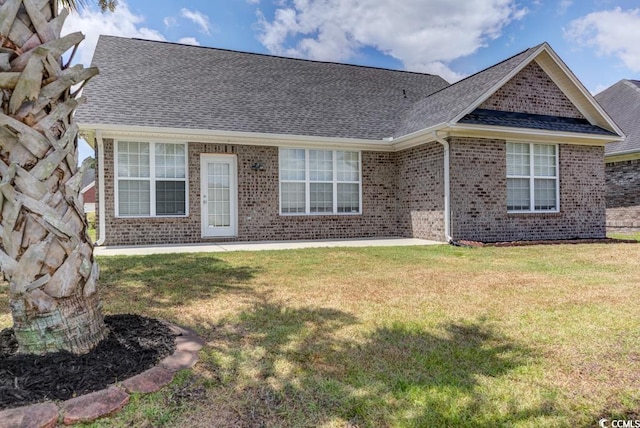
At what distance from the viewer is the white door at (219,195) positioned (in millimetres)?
11242

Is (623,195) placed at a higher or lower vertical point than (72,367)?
Result: higher

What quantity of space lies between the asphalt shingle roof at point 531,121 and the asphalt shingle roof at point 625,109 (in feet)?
13.4

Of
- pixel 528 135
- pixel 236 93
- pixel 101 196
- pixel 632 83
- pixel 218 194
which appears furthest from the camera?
pixel 632 83

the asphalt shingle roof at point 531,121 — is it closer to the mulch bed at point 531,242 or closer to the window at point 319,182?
the mulch bed at point 531,242

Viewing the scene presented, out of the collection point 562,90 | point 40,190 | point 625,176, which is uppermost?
point 562,90

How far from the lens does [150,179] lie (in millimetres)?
10617

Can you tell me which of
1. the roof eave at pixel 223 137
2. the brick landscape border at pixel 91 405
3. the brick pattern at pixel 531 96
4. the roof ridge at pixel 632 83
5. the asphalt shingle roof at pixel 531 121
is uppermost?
the roof ridge at pixel 632 83

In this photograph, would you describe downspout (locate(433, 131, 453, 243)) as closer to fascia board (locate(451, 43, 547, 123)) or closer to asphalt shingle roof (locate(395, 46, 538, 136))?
asphalt shingle roof (locate(395, 46, 538, 136))

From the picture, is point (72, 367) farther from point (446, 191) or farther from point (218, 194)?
point (446, 191)

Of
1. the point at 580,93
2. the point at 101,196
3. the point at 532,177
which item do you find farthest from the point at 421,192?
the point at 101,196

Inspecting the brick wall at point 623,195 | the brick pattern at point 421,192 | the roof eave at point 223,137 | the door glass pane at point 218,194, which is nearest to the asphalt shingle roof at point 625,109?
the brick wall at point 623,195

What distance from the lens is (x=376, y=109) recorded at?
47.3ft

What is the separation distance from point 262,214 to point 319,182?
2.02 metres

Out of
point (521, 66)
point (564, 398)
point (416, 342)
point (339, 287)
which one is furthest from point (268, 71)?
point (564, 398)
